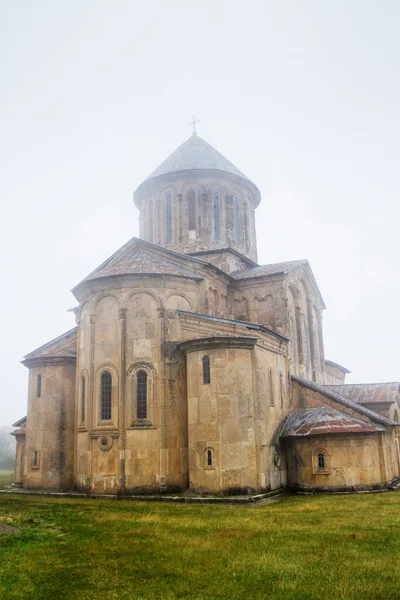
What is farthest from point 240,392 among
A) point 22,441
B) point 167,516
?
point 22,441

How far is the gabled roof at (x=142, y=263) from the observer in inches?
894

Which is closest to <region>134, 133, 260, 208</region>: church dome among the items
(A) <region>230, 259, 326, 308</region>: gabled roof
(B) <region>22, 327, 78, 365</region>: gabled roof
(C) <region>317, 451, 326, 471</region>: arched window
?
(A) <region>230, 259, 326, 308</region>: gabled roof

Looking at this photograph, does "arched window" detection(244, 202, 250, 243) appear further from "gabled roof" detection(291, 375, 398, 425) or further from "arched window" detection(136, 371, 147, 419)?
"arched window" detection(136, 371, 147, 419)

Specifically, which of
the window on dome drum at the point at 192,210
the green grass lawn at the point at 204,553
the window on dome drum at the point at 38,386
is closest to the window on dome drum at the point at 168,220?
the window on dome drum at the point at 192,210

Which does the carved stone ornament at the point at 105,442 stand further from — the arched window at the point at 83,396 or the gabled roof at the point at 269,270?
Answer: the gabled roof at the point at 269,270

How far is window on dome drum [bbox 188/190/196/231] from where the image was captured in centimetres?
2944

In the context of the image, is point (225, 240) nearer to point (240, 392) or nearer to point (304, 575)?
point (240, 392)

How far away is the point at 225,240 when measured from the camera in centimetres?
2959

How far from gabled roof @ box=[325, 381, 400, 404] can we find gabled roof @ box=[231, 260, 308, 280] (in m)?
6.72

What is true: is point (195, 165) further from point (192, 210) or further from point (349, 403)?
point (349, 403)

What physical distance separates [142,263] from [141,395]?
5.38 metres

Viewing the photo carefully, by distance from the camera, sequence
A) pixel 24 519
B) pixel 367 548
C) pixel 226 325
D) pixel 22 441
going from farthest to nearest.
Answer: pixel 22 441, pixel 226 325, pixel 24 519, pixel 367 548

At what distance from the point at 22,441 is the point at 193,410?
1203cm

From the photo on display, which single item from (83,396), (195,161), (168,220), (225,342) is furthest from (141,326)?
(195,161)
